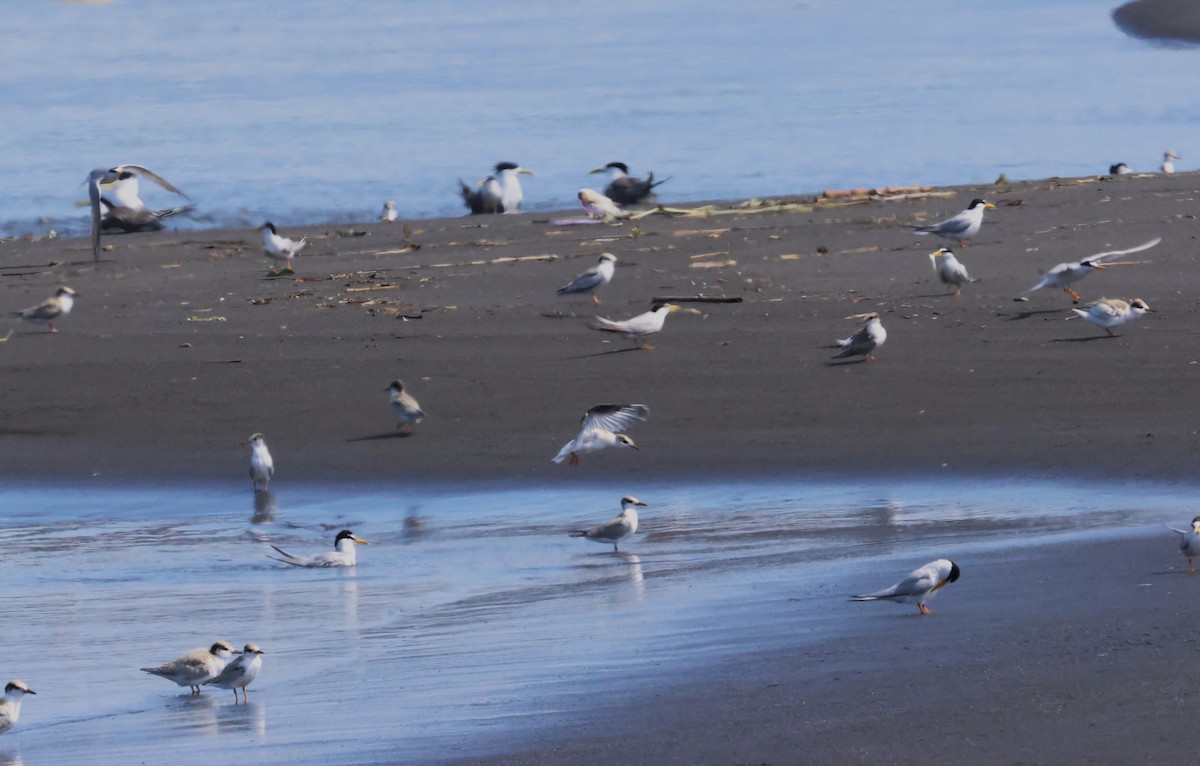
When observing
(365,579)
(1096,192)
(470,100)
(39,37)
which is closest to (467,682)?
(365,579)

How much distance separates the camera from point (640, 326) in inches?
505

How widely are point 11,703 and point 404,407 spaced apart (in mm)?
5153

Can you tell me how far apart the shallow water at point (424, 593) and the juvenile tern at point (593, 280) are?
12.3 ft

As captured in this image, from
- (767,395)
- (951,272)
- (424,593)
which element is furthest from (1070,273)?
(424,593)

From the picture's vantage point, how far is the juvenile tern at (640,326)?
12.7 m

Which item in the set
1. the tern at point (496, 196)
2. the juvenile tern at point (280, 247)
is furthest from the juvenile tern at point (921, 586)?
the tern at point (496, 196)

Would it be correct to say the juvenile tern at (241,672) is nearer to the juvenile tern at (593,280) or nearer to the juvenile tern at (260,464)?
the juvenile tern at (260,464)

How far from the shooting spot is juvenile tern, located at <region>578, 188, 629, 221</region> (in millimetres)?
Result: 18531

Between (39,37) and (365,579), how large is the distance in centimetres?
4522

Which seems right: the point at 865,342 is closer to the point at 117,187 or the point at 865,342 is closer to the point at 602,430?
the point at 602,430

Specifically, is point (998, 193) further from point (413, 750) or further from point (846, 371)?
point (413, 750)

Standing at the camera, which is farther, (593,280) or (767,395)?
(593,280)

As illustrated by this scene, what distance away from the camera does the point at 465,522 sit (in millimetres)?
9906

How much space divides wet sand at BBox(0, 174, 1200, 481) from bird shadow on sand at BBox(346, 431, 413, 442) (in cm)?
4
